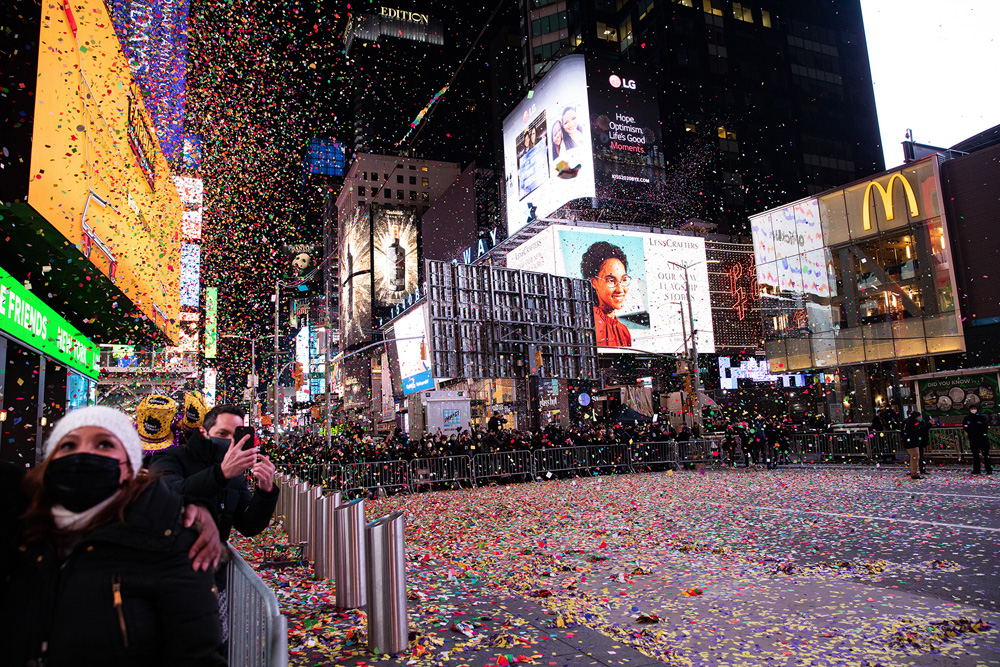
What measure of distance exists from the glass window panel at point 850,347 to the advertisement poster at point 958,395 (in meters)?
14.0

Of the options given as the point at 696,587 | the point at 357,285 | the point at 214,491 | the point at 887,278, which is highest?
the point at 357,285

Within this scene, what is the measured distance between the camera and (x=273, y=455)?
24781mm

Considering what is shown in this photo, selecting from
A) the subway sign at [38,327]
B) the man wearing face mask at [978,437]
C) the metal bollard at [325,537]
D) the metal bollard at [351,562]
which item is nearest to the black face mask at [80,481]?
the metal bollard at [351,562]

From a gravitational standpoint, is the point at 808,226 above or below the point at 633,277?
below

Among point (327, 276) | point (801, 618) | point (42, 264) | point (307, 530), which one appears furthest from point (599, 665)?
point (327, 276)

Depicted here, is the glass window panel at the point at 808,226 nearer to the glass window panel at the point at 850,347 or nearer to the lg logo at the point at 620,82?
the glass window panel at the point at 850,347

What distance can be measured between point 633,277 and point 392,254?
45.7 meters

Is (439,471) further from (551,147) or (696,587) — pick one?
(551,147)

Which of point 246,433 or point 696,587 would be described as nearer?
point 246,433

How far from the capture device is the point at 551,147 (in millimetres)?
53500

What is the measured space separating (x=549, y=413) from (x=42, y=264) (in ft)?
141

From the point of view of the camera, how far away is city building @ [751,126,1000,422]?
105 ft

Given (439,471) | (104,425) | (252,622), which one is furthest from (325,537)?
(439,471)

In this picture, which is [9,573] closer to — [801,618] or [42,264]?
[801,618]
